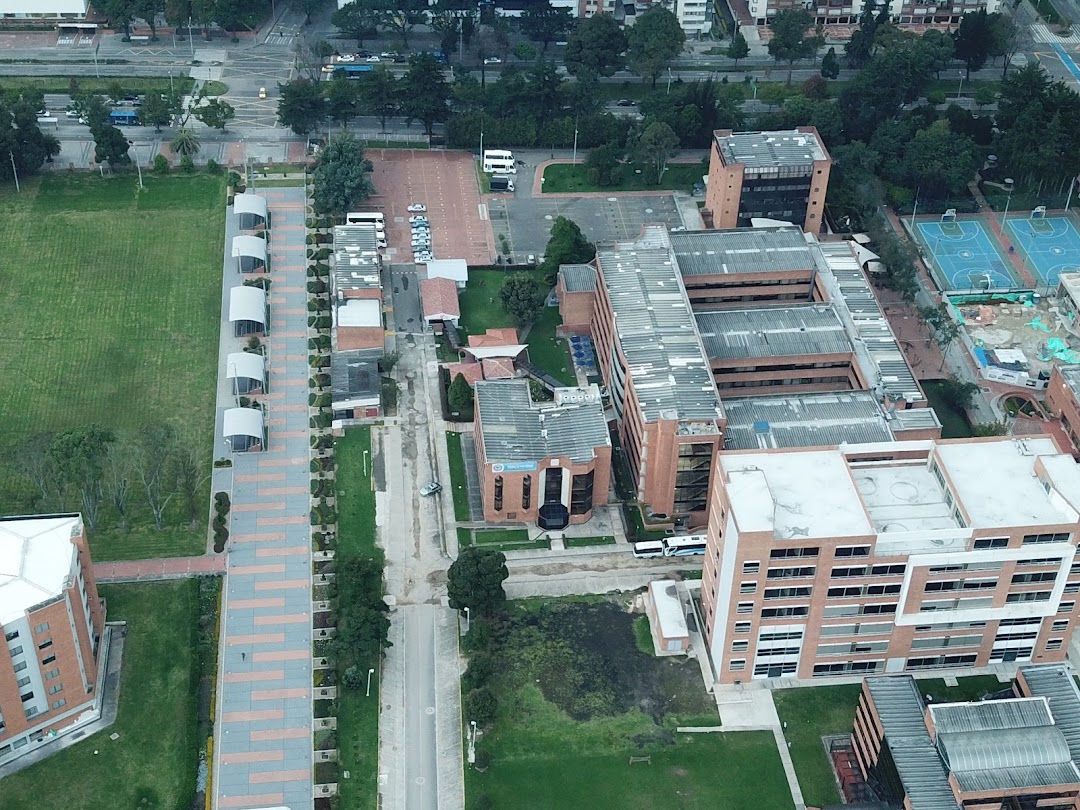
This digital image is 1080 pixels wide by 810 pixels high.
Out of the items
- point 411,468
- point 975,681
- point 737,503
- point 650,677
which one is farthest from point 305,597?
point 975,681

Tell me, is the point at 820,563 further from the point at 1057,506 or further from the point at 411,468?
the point at 411,468

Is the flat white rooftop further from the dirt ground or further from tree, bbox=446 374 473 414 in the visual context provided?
tree, bbox=446 374 473 414

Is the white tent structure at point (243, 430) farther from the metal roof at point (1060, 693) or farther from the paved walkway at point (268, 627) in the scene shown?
the metal roof at point (1060, 693)

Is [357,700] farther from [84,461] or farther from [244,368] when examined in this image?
[244,368]

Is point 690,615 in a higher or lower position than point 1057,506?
lower

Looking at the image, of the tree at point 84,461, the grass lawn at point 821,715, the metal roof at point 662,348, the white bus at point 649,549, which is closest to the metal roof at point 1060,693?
the grass lawn at point 821,715
